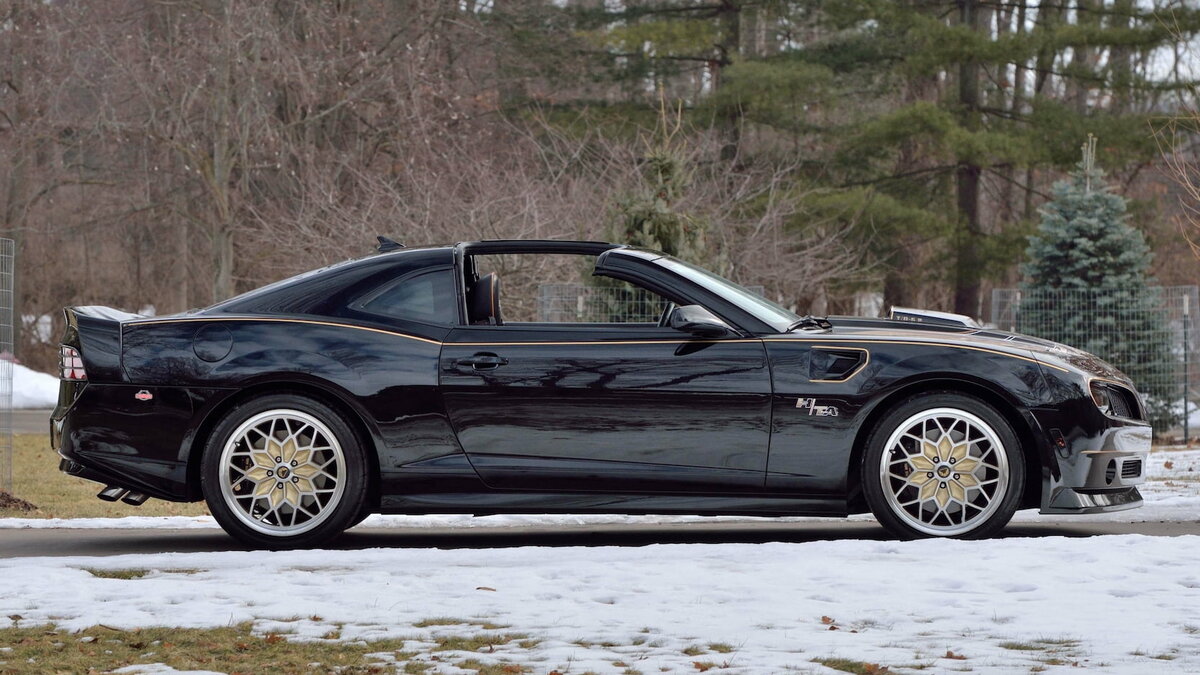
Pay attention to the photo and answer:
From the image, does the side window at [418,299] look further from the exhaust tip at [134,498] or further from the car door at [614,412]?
the exhaust tip at [134,498]

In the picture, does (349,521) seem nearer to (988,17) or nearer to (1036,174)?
(988,17)

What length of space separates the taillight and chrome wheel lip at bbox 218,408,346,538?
2.66ft

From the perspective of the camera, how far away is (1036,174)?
44469 millimetres

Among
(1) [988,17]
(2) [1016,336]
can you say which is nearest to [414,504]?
(2) [1016,336]

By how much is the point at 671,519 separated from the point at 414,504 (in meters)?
2.27

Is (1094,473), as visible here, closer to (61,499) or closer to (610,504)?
(610,504)

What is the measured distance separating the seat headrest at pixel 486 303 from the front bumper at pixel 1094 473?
2.73m

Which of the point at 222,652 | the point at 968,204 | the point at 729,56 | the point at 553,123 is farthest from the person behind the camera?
the point at 729,56

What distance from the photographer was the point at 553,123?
1316 inches

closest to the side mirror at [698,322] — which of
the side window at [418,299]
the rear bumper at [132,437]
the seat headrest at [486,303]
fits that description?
the seat headrest at [486,303]

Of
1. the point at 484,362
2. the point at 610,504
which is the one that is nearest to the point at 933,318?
the point at 610,504

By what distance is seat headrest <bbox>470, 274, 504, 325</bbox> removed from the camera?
25.4 ft

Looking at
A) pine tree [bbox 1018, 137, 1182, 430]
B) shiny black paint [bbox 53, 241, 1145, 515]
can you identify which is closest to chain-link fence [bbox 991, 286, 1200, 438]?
pine tree [bbox 1018, 137, 1182, 430]

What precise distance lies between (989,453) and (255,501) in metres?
3.45
